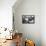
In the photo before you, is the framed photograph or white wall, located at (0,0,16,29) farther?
the framed photograph

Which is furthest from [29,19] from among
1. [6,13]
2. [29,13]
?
[6,13]

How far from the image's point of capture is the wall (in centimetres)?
582

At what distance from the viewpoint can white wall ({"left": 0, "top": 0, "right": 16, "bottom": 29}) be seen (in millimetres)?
4418

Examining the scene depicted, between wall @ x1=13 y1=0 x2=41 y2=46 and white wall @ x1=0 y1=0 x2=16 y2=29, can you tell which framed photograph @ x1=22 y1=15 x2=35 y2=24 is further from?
white wall @ x1=0 y1=0 x2=16 y2=29

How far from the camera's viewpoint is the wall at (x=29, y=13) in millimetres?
5824

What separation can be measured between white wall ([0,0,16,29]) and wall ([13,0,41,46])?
4.34 ft

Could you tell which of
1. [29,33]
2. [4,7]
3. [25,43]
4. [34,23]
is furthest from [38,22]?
[4,7]

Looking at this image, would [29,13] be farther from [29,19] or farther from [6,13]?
[6,13]

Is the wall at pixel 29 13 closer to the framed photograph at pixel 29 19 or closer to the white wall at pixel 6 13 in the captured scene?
the framed photograph at pixel 29 19

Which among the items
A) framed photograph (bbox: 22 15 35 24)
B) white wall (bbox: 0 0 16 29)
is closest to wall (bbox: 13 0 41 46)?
framed photograph (bbox: 22 15 35 24)

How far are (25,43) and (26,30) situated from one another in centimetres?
150

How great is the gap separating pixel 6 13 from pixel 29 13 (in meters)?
1.66

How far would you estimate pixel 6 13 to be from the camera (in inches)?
177

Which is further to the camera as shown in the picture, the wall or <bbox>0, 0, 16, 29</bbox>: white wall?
the wall
